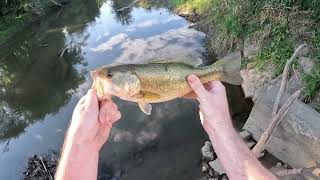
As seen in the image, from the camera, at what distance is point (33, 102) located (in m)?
14.7

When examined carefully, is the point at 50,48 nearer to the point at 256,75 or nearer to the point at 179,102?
the point at 179,102

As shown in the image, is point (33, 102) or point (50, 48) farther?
point (50, 48)

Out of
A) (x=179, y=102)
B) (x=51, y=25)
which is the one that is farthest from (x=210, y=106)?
(x=51, y=25)

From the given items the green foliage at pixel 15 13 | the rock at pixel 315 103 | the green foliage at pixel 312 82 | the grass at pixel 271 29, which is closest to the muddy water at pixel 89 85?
the green foliage at pixel 15 13

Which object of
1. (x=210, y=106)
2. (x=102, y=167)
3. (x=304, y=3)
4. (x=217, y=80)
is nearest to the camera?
(x=210, y=106)

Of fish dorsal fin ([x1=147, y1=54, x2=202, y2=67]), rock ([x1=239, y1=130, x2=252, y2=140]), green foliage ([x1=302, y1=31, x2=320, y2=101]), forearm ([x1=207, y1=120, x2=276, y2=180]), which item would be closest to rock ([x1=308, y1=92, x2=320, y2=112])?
green foliage ([x1=302, y1=31, x2=320, y2=101])

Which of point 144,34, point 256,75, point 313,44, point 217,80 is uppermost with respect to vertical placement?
point 217,80

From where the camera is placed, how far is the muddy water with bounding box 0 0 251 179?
10.2m

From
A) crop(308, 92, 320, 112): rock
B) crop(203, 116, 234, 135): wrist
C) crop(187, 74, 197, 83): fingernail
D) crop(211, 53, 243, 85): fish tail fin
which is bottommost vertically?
crop(308, 92, 320, 112): rock

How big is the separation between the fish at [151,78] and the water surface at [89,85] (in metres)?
1.06

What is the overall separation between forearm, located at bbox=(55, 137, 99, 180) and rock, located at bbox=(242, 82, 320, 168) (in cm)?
579

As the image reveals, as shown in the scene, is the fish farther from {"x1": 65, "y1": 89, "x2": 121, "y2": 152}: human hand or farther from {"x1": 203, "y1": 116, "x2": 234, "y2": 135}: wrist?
{"x1": 203, "y1": 116, "x2": 234, "y2": 135}: wrist

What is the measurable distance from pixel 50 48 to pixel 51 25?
4.84 meters

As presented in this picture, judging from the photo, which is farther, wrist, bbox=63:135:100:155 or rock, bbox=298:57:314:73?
rock, bbox=298:57:314:73
